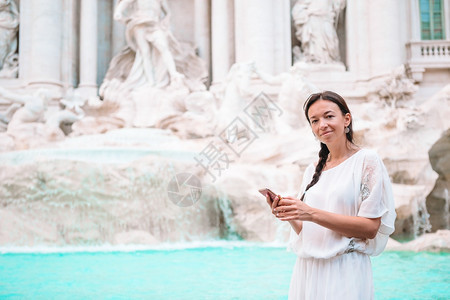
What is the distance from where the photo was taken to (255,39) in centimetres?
1240

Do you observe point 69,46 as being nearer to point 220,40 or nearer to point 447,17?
point 220,40

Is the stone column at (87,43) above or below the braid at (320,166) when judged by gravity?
above

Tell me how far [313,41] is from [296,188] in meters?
6.94

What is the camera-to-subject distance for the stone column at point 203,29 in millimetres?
13891

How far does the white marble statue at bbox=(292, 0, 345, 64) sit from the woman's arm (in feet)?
38.4

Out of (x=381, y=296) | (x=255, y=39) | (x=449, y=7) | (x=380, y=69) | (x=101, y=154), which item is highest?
(x=449, y=7)

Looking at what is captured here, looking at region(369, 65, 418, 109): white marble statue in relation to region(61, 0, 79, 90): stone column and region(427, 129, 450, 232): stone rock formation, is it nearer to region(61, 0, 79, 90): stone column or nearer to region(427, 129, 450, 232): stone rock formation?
region(427, 129, 450, 232): stone rock formation

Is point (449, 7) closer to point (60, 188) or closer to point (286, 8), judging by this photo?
point (286, 8)

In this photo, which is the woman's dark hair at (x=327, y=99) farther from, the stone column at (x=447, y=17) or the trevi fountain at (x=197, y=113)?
the stone column at (x=447, y=17)

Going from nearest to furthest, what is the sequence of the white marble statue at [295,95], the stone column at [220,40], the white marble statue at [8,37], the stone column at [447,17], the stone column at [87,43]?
the white marble statue at [295,95] → the stone column at [447,17] → the stone column at [220,40] → the stone column at [87,43] → the white marble statue at [8,37]

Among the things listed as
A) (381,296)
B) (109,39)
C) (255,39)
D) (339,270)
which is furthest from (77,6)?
(339,270)

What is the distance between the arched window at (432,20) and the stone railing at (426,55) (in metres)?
0.48

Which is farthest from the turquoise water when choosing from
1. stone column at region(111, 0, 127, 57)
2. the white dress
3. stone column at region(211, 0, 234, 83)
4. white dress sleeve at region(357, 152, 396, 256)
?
→ stone column at region(111, 0, 127, 57)

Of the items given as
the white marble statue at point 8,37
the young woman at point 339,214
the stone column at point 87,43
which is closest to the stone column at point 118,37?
the stone column at point 87,43
